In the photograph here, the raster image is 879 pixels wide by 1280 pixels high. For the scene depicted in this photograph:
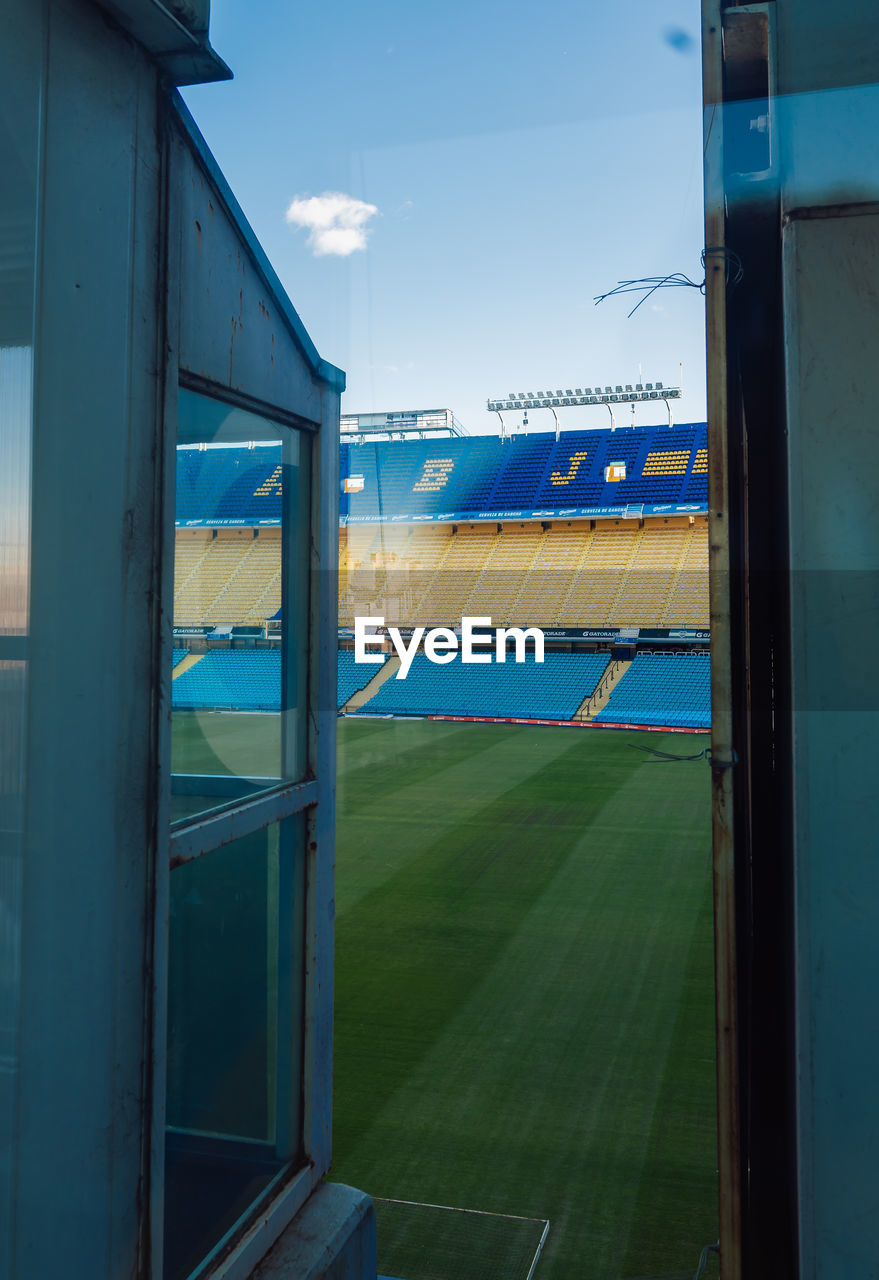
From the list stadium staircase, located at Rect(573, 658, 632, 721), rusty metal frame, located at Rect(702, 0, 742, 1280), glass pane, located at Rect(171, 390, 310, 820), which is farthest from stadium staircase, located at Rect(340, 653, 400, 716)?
rusty metal frame, located at Rect(702, 0, 742, 1280)

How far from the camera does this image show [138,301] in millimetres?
1960

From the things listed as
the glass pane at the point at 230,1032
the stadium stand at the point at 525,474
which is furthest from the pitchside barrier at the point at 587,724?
the glass pane at the point at 230,1032

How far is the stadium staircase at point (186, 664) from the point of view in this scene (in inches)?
84.1

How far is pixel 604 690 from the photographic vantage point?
90.8ft

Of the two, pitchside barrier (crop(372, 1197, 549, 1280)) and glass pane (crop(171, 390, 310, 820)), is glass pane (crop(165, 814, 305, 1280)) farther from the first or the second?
pitchside barrier (crop(372, 1197, 549, 1280))

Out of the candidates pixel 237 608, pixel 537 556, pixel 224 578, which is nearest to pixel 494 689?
pixel 537 556

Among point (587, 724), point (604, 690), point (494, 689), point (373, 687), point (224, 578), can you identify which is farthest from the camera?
point (373, 687)

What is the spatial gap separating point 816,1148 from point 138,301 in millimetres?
1939

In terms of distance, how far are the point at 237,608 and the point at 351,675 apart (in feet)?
86.8

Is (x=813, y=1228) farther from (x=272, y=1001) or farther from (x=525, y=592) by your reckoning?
(x=525, y=592)

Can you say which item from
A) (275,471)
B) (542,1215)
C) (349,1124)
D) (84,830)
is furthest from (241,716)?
(349,1124)

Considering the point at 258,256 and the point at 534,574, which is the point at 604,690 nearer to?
the point at 534,574

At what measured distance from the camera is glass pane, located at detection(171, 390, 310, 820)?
228 centimetres

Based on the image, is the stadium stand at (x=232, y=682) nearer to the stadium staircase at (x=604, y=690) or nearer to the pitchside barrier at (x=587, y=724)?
the pitchside barrier at (x=587, y=724)
